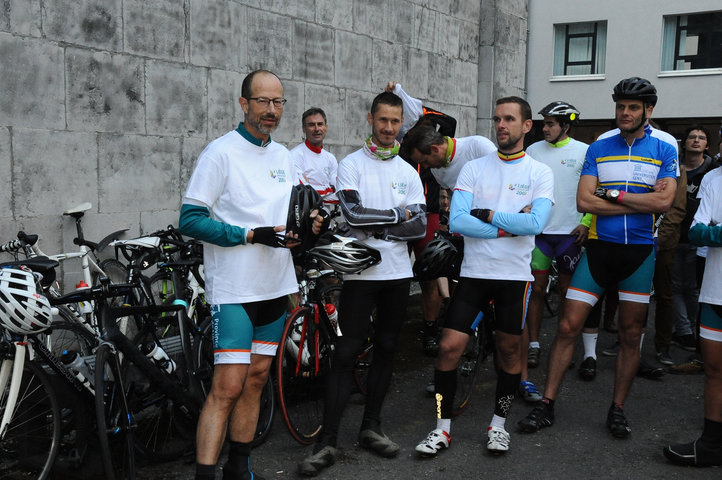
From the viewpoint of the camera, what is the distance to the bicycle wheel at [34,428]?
147 inches

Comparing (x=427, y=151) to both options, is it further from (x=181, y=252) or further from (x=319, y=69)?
(x=319, y=69)

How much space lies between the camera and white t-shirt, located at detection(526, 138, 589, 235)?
245 inches

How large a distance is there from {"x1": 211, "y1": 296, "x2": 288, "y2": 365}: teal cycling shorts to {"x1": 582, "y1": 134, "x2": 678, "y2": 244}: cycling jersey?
2.51 meters

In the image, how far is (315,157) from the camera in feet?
24.5

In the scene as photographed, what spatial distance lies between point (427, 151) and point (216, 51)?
297cm

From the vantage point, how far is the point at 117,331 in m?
3.88

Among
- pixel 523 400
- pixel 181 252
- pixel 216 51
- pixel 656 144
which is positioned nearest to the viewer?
pixel 656 144

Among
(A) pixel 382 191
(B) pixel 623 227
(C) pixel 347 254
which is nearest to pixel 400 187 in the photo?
(A) pixel 382 191

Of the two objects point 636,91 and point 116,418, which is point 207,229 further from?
point 636,91

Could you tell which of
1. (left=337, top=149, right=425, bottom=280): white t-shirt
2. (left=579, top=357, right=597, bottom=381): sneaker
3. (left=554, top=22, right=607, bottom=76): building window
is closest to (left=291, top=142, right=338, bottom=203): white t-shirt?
(left=337, top=149, right=425, bottom=280): white t-shirt

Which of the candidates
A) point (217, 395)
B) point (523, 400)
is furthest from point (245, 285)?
point (523, 400)

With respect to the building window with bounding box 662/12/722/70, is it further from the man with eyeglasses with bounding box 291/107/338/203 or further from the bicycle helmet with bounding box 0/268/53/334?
the bicycle helmet with bounding box 0/268/53/334

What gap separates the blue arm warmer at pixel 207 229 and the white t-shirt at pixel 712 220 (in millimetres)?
2890

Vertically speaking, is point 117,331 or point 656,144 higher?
point 656,144
